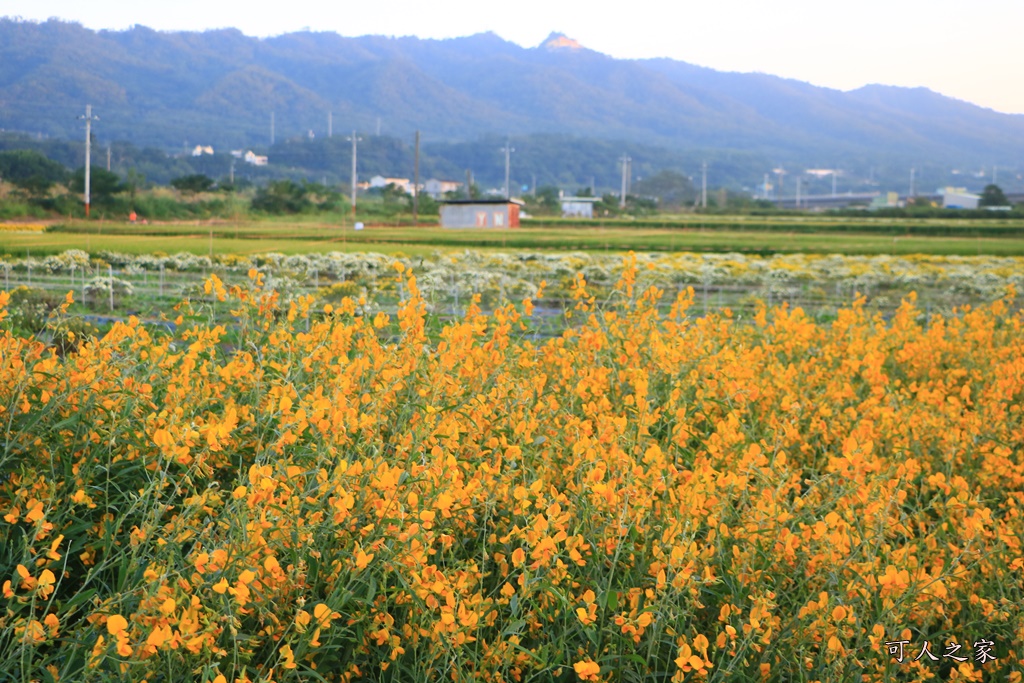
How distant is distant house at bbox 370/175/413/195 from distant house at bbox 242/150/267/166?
1.69m

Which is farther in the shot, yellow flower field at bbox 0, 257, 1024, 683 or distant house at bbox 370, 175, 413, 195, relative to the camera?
distant house at bbox 370, 175, 413, 195

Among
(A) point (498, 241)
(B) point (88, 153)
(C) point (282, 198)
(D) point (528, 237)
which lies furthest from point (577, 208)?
(B) point (88, 153)

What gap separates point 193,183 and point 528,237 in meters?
5.90

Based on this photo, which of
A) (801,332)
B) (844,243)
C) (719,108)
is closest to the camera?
(801,332)

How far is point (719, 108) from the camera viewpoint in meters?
164

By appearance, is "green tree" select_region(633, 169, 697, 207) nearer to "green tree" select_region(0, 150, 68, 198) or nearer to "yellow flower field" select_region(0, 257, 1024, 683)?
"green tree" select_region(0, 150, 68, 198)

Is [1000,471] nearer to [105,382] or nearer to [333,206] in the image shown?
[105,382]

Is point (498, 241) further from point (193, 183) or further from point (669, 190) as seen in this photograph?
point (669, 190)

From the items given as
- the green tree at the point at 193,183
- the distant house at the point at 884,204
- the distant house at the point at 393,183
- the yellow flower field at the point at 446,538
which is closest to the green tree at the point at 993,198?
the distant house at the point at 884,204

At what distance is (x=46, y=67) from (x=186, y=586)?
8.79 m

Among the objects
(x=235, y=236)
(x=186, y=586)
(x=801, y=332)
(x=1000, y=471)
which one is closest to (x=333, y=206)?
(x=235, y=236)

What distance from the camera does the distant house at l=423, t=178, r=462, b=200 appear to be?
56.9 ft

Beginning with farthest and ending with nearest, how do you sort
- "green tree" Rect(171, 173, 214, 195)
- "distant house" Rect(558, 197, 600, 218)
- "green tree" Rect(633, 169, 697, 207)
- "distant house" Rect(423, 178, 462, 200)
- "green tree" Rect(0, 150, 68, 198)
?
"green tree" Rect(633, 169, 697, 207) < "distant house" Rect(558, 197, 600, 218) < "distant house" Rect(423, 178, 462, 200) < "green tree" Rect(171, 173, 214, 195) < "green tree" Rect(0, 150, 68, 198)

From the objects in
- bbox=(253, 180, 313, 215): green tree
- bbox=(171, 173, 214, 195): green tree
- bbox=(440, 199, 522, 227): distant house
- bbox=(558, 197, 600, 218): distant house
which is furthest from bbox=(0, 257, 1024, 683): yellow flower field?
bbox=(558, 197, 600, 218): distant house
